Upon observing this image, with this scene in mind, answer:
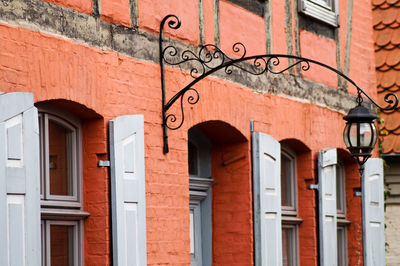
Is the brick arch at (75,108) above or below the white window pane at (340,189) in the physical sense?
above

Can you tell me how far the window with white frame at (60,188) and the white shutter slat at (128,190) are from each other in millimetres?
240

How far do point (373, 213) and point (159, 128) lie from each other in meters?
4.06

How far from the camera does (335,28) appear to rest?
34.1ft

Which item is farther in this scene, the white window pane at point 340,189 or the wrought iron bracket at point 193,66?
the white window pane at point 340,189

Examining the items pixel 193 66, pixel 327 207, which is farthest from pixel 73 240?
pixel 327 207

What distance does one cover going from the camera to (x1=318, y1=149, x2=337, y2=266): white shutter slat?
9.59 m

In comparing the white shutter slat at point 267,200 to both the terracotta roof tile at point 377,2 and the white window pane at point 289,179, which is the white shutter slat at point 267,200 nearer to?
the white window pane at point 289,179

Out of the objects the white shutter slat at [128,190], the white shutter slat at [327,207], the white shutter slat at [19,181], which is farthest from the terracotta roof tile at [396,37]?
the white shutter slat at [19,181]

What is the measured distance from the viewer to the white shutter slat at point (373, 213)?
10.4 meters

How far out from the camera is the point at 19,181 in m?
5.68

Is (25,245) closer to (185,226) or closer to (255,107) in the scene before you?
(185,226)

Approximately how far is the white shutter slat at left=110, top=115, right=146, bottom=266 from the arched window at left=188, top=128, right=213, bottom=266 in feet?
4.63

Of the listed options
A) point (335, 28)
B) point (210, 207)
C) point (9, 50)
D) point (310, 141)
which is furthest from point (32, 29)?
point (335, 28)

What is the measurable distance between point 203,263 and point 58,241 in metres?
2.15
